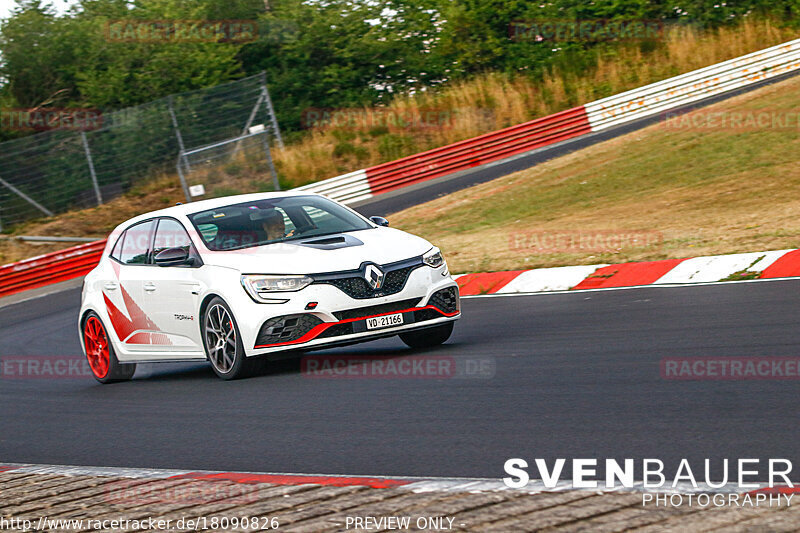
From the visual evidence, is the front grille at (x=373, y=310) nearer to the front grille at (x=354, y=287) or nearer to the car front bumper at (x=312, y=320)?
the car front bumper at (x=312, y=320)

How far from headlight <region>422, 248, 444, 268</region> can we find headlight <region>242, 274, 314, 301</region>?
1.07m

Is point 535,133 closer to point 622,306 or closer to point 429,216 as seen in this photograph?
point 429,216

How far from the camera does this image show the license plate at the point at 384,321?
8727 millimetres

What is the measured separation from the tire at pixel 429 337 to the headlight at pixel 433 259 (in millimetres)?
691

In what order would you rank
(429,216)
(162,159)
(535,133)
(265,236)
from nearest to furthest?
(265,236) < (429,216) < (162,159) < (535,133)

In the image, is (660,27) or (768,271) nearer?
(768,271)

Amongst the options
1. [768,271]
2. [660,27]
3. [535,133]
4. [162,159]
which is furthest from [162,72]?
[768,271]

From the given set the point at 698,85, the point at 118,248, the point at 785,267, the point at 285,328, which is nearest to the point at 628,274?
the point at 785,267

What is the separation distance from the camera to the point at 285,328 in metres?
8.64

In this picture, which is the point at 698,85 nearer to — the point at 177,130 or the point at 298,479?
the point at 177,130

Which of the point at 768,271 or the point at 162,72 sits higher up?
the point at 162,72

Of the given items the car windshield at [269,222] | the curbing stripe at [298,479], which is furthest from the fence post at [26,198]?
the curbing stripe at [298,479]

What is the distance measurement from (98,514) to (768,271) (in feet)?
28.0

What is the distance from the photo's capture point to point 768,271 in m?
11.4
